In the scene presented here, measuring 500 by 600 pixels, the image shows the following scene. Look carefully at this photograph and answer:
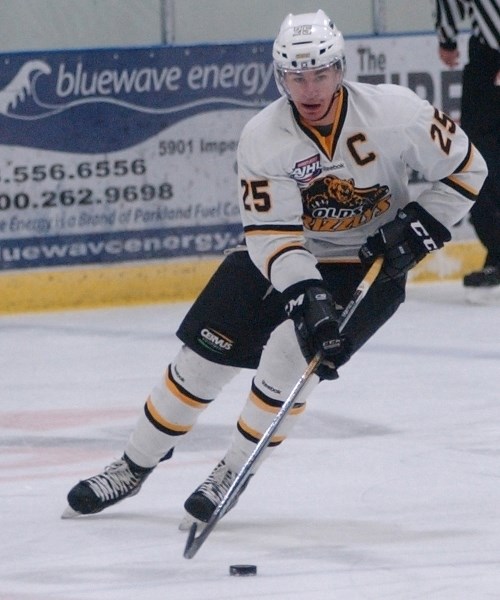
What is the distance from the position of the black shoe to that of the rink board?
1134 mm

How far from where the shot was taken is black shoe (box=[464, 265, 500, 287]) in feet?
22.7

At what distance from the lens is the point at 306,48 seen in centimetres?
348

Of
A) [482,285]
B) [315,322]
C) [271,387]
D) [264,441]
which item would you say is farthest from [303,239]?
[482,285]

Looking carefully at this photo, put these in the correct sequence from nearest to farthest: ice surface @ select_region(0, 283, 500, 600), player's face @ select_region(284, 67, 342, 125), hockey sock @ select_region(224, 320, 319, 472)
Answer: ice surface @ select_region(0, 283, 500, 600), player's face @ select_region(284, 67, 342, 125), hockey sock @ select_region(224, 320, 319, 472)

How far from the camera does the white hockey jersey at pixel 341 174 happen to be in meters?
3.54

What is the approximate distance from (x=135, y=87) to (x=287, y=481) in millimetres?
3392

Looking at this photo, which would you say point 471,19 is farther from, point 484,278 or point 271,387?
point 271,387

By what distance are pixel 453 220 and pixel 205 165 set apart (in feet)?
11.8

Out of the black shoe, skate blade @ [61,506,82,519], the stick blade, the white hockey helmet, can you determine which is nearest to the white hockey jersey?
the white hockey helmet

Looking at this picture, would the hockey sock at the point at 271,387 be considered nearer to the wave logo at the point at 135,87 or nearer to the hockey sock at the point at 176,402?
the hockey sock at the point at 176,402

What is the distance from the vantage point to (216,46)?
7270 mm

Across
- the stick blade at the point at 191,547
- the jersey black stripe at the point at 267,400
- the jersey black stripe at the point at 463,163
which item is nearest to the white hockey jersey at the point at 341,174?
the jersey black stripe at the point at 463,163

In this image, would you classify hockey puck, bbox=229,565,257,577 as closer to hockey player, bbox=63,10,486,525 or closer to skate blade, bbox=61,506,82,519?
hockey player, bbox=63,10,486,525

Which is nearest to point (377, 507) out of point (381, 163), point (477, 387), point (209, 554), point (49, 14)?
point (209, 554)
